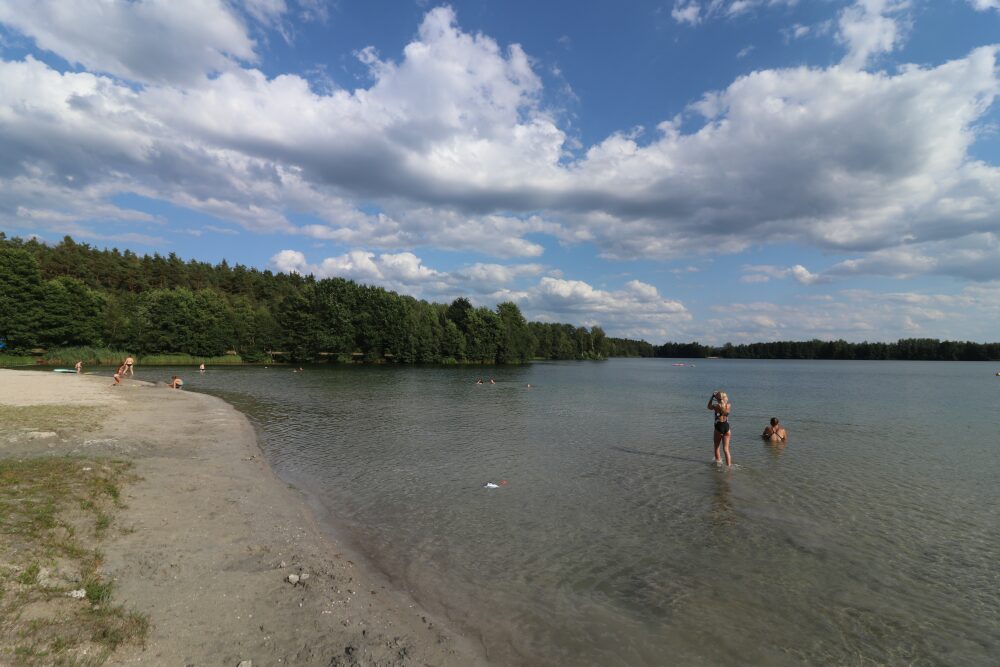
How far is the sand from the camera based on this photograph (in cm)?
599

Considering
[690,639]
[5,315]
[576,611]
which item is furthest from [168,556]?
[5,315]

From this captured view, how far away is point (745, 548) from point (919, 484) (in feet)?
35.6

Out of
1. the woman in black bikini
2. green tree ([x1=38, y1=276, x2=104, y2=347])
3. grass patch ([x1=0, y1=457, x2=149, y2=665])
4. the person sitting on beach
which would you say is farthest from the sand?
green tree ([x1=38, y1=276, x2=104, y2=347])

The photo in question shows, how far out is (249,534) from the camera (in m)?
9.77

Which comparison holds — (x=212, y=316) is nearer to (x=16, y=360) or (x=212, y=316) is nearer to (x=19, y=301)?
(x=19, y=301)

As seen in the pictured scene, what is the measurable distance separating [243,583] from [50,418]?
17.8 metres

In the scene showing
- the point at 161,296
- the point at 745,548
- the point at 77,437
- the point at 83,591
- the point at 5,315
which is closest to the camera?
the point at 83,591

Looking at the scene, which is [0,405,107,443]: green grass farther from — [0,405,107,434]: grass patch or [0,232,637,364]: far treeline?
[0,232,637,364]: far treeline

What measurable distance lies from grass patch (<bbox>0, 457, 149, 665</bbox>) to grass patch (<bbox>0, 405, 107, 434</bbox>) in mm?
7724

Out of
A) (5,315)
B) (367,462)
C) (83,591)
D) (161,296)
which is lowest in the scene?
(367,462)

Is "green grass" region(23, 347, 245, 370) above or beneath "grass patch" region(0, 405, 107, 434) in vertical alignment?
beneath

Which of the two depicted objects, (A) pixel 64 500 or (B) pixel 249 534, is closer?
(A) pixel 64 500

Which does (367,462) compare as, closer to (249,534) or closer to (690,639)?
(249,534)

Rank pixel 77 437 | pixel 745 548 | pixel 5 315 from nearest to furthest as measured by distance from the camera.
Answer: pixel 745 548 < pixel 77 437 < pixel 5 315
